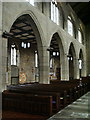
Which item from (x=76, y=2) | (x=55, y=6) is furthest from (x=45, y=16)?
(x=76, y=2)

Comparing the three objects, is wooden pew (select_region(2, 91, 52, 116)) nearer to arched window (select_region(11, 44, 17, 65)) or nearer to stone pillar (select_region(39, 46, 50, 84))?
stone pillar (select_region(39, 46, 50, 84))

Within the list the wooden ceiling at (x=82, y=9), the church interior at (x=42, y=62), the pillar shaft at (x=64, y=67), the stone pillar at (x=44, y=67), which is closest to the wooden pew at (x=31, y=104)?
the church interior at (x=42, y=62)

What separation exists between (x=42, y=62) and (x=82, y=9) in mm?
12094

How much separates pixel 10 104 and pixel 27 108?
2.23ft

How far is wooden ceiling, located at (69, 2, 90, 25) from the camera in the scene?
1880 centimetres

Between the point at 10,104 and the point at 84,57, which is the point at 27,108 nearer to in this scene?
the point at 10,104

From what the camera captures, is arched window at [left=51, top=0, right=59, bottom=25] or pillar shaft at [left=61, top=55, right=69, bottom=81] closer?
arched window at [left=51, top=0, right=59, bottom=25]

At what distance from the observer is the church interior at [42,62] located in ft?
17.2

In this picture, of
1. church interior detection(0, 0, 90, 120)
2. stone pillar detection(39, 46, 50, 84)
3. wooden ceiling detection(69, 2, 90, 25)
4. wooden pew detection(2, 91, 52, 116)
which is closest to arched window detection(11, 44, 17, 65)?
church interior detection(0, 0, 90, 120)

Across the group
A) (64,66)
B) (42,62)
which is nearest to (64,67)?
(64,66)

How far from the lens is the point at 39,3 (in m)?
11.7

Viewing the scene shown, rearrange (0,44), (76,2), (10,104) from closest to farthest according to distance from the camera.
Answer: (10,104) < (0,44) < (76,2)

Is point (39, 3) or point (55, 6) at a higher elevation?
point (55, 6)

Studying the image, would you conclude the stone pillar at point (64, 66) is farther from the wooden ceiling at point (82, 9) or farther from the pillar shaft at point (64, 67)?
the wooden ceiling at point (82, 9)
